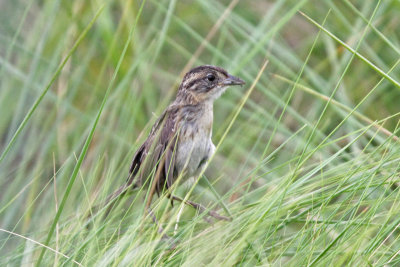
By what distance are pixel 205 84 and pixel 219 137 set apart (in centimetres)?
32

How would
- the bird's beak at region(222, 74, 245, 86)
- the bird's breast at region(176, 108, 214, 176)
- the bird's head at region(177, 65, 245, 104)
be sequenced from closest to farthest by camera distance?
the bird's breast at region(176, 108, 214, 176) < the bird's beak at region(222, 74, 245, 86) < the bird's head at region(177, 65, 245, 104)

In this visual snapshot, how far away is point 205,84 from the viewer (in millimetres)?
4367

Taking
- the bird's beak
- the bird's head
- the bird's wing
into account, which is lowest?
the bird's wing

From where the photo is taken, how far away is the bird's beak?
4192mm

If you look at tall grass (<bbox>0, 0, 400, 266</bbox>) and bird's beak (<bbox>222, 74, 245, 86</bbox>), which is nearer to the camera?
tall grass (<bbox>0, 0, 400, 266</bbox>)

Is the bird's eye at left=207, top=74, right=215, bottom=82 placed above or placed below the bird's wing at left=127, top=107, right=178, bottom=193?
above

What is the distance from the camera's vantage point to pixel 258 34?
164 inches

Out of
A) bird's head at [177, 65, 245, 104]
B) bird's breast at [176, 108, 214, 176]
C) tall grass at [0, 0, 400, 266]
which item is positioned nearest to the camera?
tall grass at [0, 0, 400, 266]

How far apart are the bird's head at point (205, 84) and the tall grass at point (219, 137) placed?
0.08 metres

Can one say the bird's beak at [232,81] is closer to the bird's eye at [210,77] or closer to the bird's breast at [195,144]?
the bird's eye at [210,77]

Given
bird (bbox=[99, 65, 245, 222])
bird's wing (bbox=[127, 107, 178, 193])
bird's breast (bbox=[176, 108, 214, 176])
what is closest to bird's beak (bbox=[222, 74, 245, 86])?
bird (bbox=[99, 65, 245, 222])

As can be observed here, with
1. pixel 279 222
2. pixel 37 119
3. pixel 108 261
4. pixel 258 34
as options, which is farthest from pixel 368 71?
pixel 108 261

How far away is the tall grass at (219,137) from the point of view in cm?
273

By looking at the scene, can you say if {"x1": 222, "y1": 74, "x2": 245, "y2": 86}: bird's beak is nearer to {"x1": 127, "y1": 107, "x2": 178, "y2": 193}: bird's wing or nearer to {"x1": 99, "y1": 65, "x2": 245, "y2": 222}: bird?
{"x1": 99, "y1": 65, "x2": 245, "y2": 222}: bird
